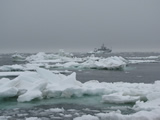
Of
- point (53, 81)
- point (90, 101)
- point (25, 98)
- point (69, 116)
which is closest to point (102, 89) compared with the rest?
point (90, 101)

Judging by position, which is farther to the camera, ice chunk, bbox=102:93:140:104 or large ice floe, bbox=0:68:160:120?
ice chunk, bbox=102:93:140:104

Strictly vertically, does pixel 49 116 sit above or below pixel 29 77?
below

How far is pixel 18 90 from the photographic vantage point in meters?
13.8

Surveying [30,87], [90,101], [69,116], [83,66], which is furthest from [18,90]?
[83,66]

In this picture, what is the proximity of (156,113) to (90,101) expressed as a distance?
4312mm

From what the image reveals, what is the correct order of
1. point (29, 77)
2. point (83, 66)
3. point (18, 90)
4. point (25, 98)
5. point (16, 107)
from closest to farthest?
point (16, 107) → point (25, 98) → point (18, 90) → point (29, 77) → point (83, 66)

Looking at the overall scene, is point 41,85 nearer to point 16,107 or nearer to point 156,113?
point 16,107

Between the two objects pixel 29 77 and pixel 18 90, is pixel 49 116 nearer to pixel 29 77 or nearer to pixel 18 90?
pixel 18 90

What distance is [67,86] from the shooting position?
47.3 feet

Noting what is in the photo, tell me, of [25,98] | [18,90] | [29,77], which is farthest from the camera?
[29,77]

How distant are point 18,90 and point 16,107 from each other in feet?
7.68

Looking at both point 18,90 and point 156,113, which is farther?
point 18,90

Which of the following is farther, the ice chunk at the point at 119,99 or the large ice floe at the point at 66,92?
the ice chunk at the point at 119,99

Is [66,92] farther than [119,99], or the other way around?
[66,92]
